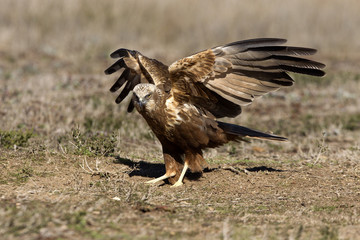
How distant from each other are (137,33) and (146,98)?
1037 cm

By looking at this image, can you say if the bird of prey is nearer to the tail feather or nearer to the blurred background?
the tail feather

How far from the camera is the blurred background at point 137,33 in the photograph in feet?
38.2

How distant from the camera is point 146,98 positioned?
5.36 metres

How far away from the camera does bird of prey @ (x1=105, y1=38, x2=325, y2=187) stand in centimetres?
541

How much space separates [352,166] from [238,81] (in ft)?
6.68

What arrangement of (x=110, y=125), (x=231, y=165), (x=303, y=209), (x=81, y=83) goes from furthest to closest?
(x=81, y=83), (x=110, y=125), (x=231, y=165), (x=303, y=209)

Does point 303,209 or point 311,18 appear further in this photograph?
point 311,18

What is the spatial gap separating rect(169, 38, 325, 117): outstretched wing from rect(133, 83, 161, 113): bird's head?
0.88 ft

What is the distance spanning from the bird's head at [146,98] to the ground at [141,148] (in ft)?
2.56

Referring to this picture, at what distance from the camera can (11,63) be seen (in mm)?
12594

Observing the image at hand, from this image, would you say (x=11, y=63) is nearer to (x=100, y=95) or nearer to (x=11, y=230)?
(x=100, y=95)

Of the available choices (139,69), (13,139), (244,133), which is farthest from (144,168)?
(13,139)

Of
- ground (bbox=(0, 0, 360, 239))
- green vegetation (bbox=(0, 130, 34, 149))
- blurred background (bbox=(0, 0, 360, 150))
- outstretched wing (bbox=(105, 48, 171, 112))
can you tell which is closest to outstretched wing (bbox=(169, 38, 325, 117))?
outstretched wing (bbox=(105, 48, 171, 112))

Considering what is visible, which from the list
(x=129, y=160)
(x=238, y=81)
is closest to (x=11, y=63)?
(x=129, y=160)
